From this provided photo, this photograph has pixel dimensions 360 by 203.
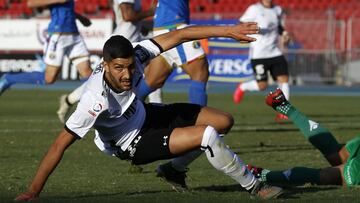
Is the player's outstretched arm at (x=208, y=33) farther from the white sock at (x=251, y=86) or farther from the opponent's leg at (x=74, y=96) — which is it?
the white sock at (x=251, y=86)

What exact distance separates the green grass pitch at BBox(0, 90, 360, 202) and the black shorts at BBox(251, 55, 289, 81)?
2.57 feet

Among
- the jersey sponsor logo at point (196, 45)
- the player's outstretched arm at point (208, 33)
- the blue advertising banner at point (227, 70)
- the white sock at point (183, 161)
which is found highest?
the player's outstretched arm at point (208, 33)

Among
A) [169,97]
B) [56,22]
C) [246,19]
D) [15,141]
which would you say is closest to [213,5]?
[169,97]

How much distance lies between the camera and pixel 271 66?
16.9 meters

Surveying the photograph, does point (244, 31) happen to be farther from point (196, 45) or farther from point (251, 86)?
point (251, 86)

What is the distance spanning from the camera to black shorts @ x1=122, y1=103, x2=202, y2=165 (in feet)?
24.0

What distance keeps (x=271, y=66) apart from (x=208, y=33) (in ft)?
31.6

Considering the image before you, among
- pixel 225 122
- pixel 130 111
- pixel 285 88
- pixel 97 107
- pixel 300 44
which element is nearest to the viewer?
pixel 97 107

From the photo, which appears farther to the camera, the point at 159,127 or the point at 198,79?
the point at 198,79

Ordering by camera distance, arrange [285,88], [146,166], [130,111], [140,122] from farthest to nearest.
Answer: [285,88]
[146,166]
[140,122]
[130,111]

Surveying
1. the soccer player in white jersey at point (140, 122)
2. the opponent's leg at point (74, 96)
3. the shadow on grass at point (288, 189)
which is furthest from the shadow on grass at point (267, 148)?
the soccer player in white jersey at point (140, 122)

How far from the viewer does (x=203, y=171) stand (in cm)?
952

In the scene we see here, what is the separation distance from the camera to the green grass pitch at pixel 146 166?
7.54m

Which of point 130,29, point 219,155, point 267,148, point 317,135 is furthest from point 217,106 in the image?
point 219,155
